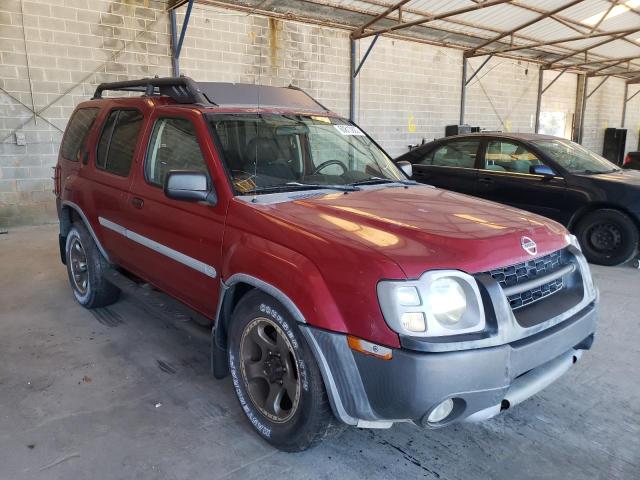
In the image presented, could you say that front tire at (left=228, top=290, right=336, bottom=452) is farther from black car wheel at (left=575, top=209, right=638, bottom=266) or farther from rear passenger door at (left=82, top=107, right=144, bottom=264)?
black car wheel at (left=575, top=209, right=638, bottom=266)

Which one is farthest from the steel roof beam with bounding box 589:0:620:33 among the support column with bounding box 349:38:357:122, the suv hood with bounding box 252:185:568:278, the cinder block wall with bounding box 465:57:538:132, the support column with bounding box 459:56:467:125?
the suv hood with bounding box 252:185:568:278

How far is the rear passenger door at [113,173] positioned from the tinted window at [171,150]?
0.71ft

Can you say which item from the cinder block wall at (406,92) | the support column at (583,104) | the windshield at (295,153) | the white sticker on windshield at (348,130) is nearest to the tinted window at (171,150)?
the windshield at (295,153)

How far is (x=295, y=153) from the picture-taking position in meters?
3.17

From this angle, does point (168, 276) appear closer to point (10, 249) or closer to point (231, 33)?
point (10, 249)

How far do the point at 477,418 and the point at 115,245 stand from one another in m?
2.95

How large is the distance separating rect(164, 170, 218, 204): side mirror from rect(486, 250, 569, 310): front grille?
153 cm

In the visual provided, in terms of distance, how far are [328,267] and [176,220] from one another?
1.31 m

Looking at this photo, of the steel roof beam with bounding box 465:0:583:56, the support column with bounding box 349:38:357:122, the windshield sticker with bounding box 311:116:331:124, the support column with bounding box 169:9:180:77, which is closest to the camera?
the windshield sticker with bounding box 311:116:331:124

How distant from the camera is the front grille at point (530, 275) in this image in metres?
2.14

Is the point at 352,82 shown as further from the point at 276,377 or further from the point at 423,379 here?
the point at 423,379

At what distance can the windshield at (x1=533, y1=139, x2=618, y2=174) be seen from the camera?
631 centimetres

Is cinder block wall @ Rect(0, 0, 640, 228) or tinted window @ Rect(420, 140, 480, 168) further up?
cinder block wall @ Rect(0, 0, 640, 228)

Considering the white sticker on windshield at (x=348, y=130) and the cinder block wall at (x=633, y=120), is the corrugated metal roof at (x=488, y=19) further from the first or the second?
the cinder block wall at (x=633, y=120)
